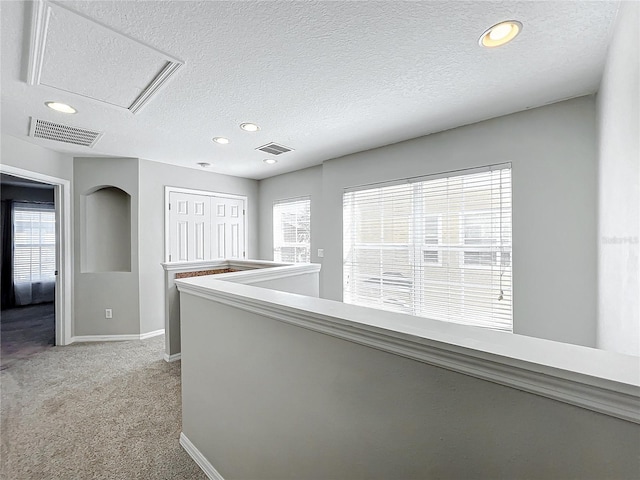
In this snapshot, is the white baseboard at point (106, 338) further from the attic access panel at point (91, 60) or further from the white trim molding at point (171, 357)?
the attic access panel at point (91, 60)

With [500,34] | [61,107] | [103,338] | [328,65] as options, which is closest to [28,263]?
[103,338]

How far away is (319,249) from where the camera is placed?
4.15m

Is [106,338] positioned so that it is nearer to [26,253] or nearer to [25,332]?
[25,332]

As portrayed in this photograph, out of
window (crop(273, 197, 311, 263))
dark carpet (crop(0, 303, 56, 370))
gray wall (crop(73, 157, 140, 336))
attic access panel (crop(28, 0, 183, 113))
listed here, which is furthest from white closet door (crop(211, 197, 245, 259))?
attic access panel (crop(28, 0, 183, 113))

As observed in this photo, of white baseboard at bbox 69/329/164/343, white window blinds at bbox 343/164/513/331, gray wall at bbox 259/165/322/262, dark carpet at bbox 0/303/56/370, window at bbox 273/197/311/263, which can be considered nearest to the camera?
white window blinds at bbox 343/164/513/331

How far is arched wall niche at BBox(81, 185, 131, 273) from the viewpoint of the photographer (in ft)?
12.3

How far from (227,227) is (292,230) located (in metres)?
1.13

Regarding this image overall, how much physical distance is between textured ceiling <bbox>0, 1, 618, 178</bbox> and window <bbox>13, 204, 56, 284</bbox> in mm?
3316

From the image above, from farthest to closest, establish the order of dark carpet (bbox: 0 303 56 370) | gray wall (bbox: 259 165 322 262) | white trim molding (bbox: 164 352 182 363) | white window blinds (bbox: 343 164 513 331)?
gray wall (bbox: 259 165 322 262), dark carpet (bbox: 0 303 56 370), white trim molding (bbox: 164 352 182 363), white window blinds (bbox: 343 164 513 331)

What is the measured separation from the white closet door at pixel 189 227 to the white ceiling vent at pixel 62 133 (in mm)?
1236

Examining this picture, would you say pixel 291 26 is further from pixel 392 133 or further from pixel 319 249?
pixel 319 249

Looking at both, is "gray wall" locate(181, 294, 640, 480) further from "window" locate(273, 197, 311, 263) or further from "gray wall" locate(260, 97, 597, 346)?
"window" locate(273, 197, 311, 263)

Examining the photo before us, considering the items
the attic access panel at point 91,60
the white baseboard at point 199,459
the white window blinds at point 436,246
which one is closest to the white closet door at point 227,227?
the white window blinds at point 436,246

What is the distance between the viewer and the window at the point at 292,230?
4477mm
